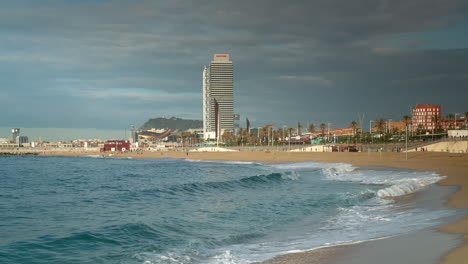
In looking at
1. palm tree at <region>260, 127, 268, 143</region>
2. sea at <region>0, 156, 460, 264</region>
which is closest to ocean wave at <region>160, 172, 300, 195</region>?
sea at <region>0, 156, 460, 264</region>

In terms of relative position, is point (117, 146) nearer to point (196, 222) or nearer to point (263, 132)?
point (263, 132)

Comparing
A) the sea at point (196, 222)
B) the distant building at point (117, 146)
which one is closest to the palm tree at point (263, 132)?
the distant building at point (117, 146)

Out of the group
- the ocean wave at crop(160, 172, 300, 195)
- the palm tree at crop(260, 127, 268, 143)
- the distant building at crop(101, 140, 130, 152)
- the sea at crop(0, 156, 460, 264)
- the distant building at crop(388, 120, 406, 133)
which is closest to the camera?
the sea at crop(0, 156, 460, 264)

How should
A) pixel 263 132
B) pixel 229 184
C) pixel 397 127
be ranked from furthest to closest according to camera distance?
1. pixel 263 132
2. pixel 397 127
3. pixel 229 184

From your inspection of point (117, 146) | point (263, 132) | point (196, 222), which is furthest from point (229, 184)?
point (117, 146)

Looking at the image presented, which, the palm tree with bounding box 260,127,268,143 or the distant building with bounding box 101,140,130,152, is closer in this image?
the palm tree with bounding box 260,127,268,143

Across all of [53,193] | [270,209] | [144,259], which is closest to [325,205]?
[270,209]

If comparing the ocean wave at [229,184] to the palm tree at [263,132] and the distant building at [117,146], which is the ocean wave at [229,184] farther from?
the distant building at [117,146]

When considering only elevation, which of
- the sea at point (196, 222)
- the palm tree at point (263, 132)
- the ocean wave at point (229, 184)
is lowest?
the ocean wave at point (229, 184)

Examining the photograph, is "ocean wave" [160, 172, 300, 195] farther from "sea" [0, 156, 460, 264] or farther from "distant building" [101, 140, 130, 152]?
"distant building" [101, 140, 130, 152]

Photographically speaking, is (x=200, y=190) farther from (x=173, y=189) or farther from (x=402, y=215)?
(x=402, y=215)

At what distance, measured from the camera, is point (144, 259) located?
8.84 metres

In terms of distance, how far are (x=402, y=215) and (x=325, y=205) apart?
469cm

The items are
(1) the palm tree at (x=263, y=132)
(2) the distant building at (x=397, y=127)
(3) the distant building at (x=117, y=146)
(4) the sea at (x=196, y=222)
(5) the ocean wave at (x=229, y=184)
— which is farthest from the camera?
(3) the distant building at (x=117, y=146)
